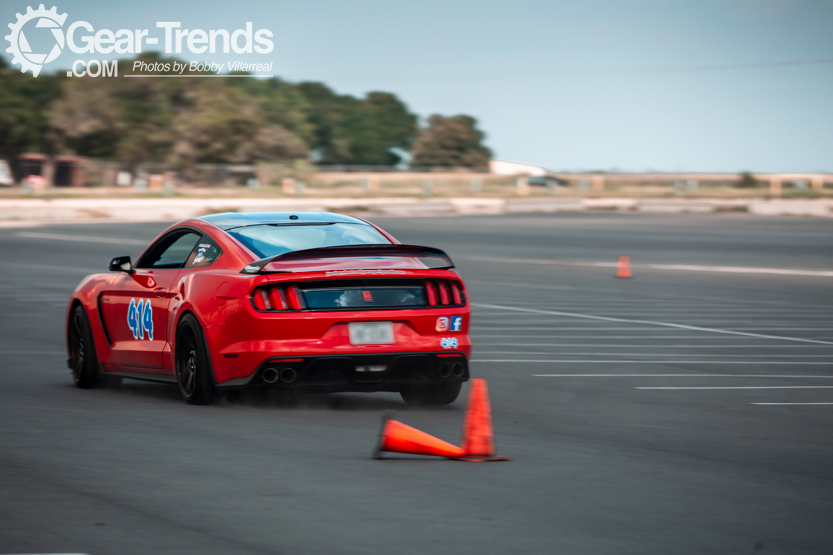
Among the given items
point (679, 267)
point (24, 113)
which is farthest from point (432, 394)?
point (24, 113)

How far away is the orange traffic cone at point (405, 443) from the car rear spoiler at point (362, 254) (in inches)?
72.5

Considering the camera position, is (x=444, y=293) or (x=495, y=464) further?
(x=444, y=293)

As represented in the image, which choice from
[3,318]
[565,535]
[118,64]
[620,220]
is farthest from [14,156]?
[565,535]

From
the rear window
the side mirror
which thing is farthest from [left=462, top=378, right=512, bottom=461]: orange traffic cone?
the side mirror

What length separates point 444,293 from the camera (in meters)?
8.34

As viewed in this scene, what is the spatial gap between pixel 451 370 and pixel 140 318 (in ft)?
8.26

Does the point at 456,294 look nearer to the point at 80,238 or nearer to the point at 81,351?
the point at 81,351

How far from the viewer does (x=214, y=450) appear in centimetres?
668

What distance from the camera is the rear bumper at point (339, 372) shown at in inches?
309

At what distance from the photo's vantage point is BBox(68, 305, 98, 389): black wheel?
964 centimetres

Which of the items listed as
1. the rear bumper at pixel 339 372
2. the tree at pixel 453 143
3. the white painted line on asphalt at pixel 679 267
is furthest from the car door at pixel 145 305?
the tree at pixel 453 143

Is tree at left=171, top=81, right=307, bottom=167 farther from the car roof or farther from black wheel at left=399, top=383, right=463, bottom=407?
black wheel at left=399, top=383, right=463, bottom=407

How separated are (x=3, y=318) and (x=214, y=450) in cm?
902

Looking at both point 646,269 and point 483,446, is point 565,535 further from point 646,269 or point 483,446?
point 646,269
